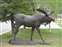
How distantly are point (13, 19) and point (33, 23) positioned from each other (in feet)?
1.57

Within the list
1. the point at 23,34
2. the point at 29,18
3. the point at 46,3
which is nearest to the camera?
the point at 46,3

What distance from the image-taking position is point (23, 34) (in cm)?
506

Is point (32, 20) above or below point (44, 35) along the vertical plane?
above

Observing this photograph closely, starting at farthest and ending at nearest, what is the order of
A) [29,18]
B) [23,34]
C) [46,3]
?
[23,34] → [29,18] → [46,3]

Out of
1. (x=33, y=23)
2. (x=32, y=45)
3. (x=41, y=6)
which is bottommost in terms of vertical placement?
(x=32, y=45)

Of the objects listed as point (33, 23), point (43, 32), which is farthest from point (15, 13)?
point (43, 32)

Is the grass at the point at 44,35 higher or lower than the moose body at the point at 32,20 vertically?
lower

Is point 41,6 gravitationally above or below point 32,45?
above

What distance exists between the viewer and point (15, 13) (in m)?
4.69

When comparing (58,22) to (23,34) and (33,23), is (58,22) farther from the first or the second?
(23,34)

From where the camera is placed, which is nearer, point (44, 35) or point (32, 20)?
point (32, 20)

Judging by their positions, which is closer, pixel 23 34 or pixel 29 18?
pixel 29 18

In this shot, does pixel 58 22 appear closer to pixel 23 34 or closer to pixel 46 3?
pixel 46 3

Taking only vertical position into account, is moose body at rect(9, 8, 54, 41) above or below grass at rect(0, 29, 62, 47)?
above
